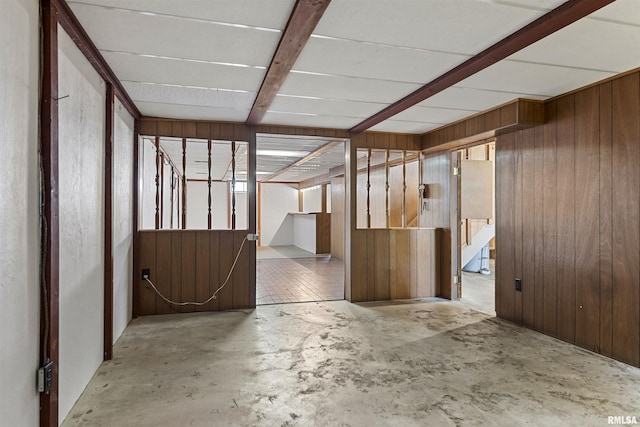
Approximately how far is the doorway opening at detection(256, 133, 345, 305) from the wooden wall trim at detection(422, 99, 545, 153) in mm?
1229

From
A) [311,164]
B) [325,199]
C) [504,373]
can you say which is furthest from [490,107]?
[325,199]

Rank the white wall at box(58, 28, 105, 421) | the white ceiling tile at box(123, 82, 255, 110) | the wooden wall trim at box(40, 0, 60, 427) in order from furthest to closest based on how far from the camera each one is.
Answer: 1. the white ceiling tile at box(123, 82, 255, 110)
2. the white wall at box(58, 28, 105, 421)
3. the wooden wall trim at box(40, 0, 60, 427)

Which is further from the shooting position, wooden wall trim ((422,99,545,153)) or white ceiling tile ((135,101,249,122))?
white ceiling tile ((135,101,249,122))

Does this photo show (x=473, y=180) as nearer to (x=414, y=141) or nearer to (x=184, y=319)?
(x=414, y=141)

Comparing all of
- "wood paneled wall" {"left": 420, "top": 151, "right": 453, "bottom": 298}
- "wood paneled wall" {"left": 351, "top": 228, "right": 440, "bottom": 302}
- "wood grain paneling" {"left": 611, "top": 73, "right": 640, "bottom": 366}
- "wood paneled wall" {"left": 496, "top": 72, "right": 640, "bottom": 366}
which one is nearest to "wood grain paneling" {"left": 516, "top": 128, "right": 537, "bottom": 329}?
"wood paneled wall" {"left": 496, "top": 72, "right": 640, "bottom": 366}

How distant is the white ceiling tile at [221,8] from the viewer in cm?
179

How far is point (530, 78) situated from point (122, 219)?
3.57 meters

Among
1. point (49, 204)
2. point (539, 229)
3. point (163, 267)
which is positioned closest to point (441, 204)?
point (539, 229)

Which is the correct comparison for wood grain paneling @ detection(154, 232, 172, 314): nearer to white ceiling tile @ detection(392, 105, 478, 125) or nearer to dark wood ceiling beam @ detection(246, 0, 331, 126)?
dark wood ceiling beam @ detection(246, 0, 331, 126)

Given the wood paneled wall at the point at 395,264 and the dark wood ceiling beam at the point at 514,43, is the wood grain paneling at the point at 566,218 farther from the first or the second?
the wood paneled wall at the point at 395,264

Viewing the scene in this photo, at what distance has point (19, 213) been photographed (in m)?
1.47

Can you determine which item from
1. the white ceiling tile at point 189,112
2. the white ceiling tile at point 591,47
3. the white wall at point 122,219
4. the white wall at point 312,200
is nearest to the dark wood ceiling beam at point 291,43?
the white ceiling tile at point 189,112

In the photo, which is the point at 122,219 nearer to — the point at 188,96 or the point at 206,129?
the point at 188,96

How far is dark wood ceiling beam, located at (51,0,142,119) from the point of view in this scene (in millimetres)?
1801
